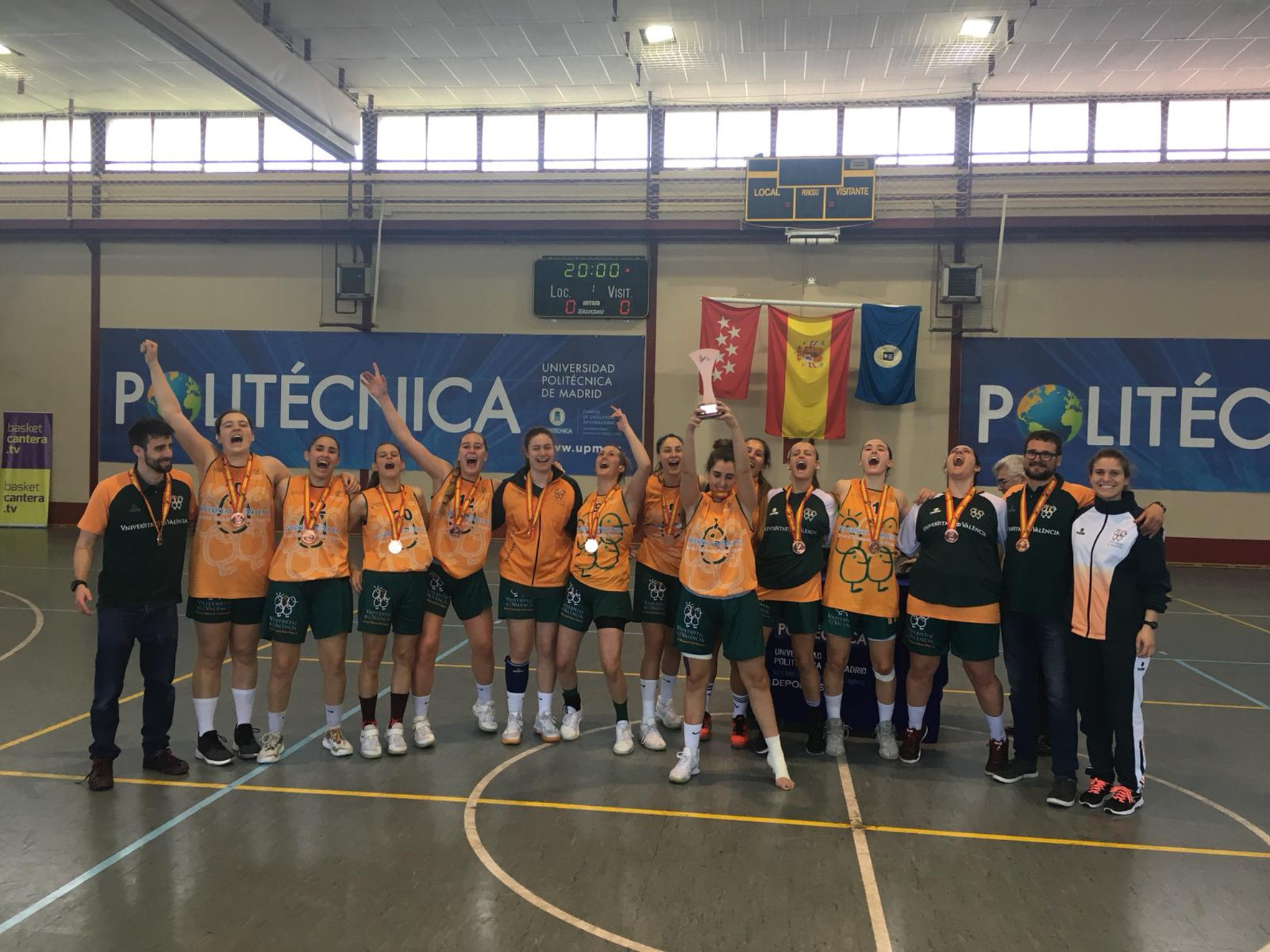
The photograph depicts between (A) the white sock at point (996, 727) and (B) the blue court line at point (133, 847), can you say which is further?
(A) the white sock at point (996, 727)

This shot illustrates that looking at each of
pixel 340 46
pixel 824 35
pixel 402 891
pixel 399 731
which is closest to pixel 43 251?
pixel 340 46

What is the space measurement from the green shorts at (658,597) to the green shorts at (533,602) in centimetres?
49

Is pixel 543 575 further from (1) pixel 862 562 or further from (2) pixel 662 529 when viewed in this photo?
(1) pixel 862 562

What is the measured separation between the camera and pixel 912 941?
317 centimetres

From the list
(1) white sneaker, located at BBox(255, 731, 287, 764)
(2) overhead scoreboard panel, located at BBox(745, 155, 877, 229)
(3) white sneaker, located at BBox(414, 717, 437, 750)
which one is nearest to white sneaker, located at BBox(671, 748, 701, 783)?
(3) white sneaker, located at BBox(414, 717, 437, 750)

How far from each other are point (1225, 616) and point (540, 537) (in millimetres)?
9132

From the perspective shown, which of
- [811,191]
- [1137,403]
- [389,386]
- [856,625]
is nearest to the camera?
[856,625]

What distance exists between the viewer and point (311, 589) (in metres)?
4.84

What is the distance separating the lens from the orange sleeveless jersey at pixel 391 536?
497 cm

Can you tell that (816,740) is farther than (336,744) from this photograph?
Yes

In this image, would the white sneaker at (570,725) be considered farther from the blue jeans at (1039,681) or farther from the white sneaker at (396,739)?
the blue jeans at (1039,681)

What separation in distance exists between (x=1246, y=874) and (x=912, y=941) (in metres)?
1.76

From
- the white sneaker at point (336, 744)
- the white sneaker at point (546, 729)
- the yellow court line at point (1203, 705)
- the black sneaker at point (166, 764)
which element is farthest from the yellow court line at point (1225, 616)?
the black sneaker at point (166, 764)

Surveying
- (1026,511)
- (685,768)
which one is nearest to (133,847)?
(685,768)
